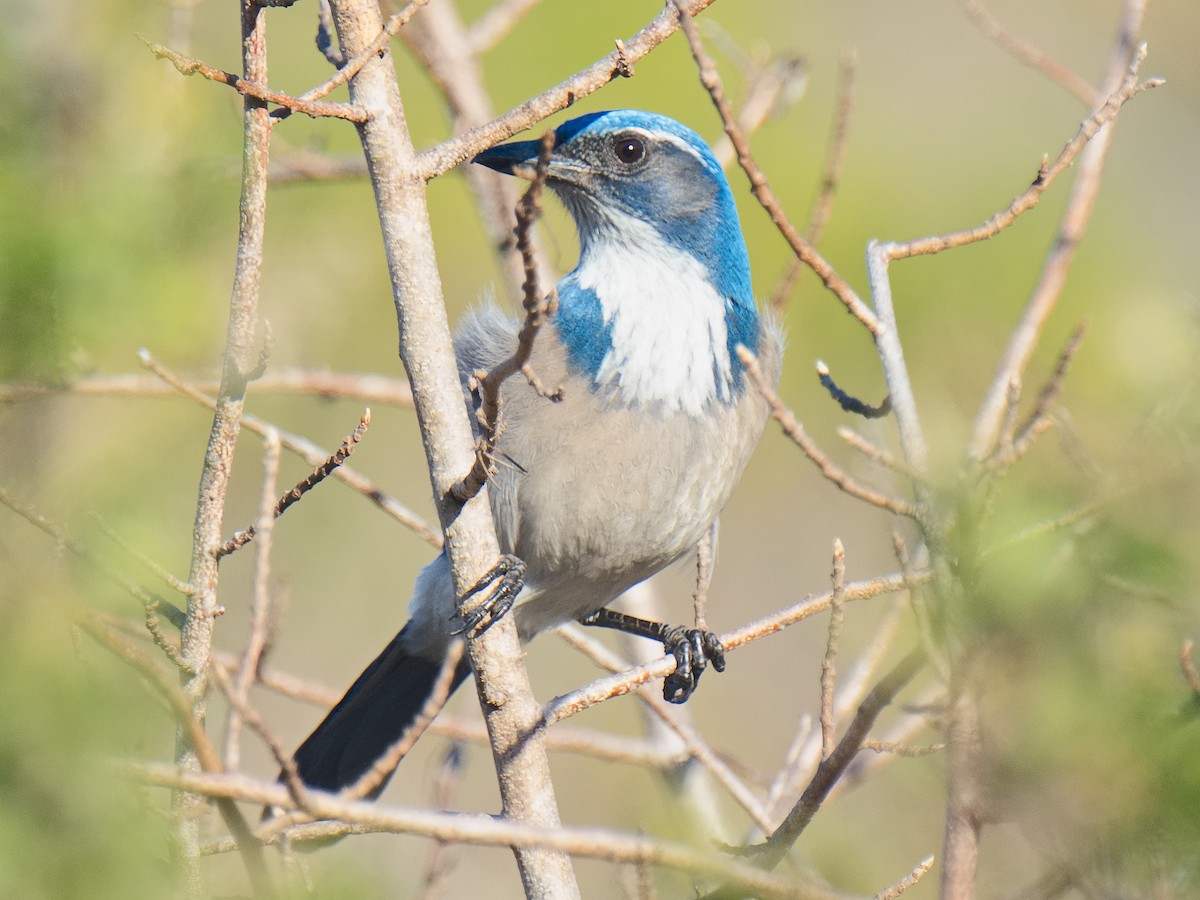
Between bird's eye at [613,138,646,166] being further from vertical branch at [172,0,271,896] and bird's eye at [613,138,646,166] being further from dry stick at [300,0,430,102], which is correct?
vertical branch at [172,0,271,896]

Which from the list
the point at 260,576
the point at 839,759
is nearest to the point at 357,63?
the point at 260,576

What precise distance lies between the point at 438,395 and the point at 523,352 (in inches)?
23.0

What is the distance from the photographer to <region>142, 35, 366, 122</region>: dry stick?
249 cm

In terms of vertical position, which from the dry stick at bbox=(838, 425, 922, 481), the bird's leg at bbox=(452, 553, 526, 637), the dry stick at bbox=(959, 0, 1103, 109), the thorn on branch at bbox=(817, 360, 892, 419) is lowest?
the bird's leg at bbox=(452, 553, 526, 637)

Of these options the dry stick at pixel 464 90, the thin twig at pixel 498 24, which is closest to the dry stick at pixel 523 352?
the dry stick at pixel 464 90

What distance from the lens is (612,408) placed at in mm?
4098

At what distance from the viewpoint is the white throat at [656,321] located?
13.5 ft

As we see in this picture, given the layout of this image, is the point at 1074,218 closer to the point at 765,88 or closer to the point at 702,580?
the point at 765,88

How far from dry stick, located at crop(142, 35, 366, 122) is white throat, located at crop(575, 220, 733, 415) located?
1.48 meters

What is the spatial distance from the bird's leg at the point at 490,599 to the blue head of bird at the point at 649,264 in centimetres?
85

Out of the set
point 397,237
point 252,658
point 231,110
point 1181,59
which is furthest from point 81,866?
point 1181,59

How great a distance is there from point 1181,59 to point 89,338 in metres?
5.44

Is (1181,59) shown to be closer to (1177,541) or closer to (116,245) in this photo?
(1177,541)

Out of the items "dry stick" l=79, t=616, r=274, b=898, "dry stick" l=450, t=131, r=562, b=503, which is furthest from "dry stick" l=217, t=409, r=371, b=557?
"dry stick" l=79, t=616, r=274, b=898
